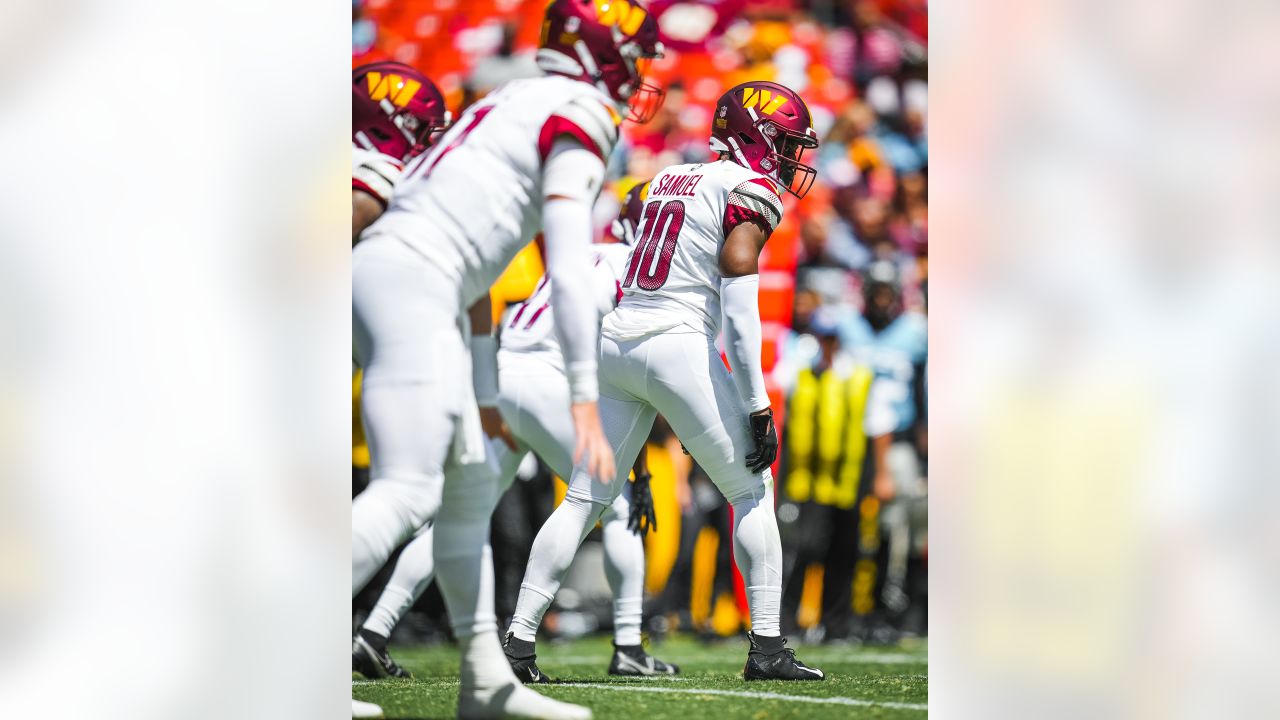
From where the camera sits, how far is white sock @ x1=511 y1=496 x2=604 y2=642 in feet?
12.6

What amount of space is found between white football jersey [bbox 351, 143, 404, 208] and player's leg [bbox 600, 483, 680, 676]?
1.41 metres

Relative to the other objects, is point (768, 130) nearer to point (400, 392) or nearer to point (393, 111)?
point (393, 111)

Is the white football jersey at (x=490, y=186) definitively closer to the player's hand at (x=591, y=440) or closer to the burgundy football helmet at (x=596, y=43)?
the burgundy football helmet at (x=596, y=43)

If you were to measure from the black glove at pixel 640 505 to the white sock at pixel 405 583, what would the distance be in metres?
0.71
